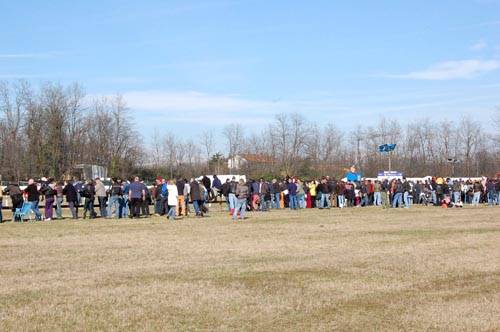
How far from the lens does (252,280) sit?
1127cm

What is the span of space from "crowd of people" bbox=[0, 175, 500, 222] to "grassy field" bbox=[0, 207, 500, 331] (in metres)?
7.42

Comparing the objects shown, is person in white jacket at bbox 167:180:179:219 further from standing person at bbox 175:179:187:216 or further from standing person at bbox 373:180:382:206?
standing person at bbox 373:180:382:206

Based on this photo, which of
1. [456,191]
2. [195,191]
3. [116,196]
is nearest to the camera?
[195,191]

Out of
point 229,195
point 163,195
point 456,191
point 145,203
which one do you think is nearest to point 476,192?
point 456,191

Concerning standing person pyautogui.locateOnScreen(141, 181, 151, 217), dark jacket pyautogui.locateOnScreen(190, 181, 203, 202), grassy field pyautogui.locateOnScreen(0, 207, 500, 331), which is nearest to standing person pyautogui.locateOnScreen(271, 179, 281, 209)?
standing person pyautogui.locateOnScreen(141, 181, 151, 217)

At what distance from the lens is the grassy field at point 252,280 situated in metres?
8.39

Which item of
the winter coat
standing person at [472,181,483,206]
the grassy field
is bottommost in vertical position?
the grassy field

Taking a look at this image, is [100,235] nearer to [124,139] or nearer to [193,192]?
[193,192]

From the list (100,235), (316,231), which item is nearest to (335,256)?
(316,231)

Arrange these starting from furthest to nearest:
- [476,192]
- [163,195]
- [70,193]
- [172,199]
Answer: [476,192] < [163,195] < [70,193] < [172,199]

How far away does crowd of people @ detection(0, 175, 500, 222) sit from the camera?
27609mm

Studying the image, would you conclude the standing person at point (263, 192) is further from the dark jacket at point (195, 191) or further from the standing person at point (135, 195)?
the standing person at point (135, 195)

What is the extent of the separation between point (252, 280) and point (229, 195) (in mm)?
18624

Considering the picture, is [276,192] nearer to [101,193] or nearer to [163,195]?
[163,195]
